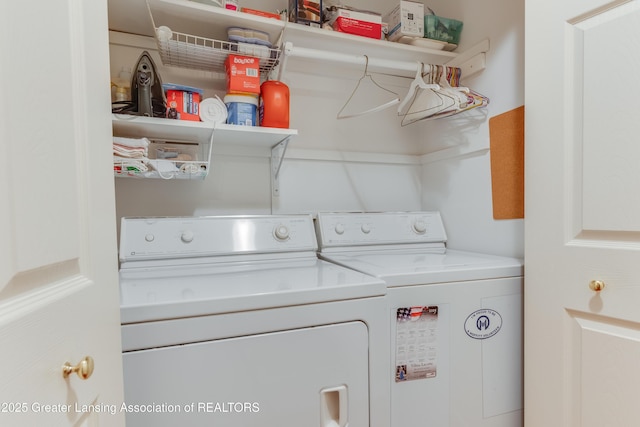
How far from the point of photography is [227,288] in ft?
3.07

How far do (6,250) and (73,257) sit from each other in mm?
151

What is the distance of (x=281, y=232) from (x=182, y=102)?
64 centimetres

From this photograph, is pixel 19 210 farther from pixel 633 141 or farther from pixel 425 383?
pixel 633 141

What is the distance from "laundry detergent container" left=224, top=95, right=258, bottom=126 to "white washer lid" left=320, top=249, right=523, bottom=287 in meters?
0.66

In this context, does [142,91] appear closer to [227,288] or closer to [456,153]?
[227,288]

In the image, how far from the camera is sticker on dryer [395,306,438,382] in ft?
3.36

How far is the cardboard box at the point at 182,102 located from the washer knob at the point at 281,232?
1.77ft

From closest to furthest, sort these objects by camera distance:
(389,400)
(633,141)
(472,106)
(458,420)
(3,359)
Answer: (3,359), (633,141), (389,400), (458,420), (472,106)

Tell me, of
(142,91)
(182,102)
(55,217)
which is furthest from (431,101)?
(55,217)

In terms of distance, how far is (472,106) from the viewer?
1.46 meters

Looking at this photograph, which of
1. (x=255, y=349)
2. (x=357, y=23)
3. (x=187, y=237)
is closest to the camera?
(x=255, y=349)

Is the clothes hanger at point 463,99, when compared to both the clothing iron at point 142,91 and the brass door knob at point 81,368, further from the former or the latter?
the brass door knob at point 81,368

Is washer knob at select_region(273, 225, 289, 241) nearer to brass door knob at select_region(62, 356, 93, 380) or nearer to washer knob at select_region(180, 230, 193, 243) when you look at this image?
washer knob at select_region(180, 230, 193, 243)

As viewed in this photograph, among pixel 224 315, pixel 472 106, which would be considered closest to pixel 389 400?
pixel 224 315
